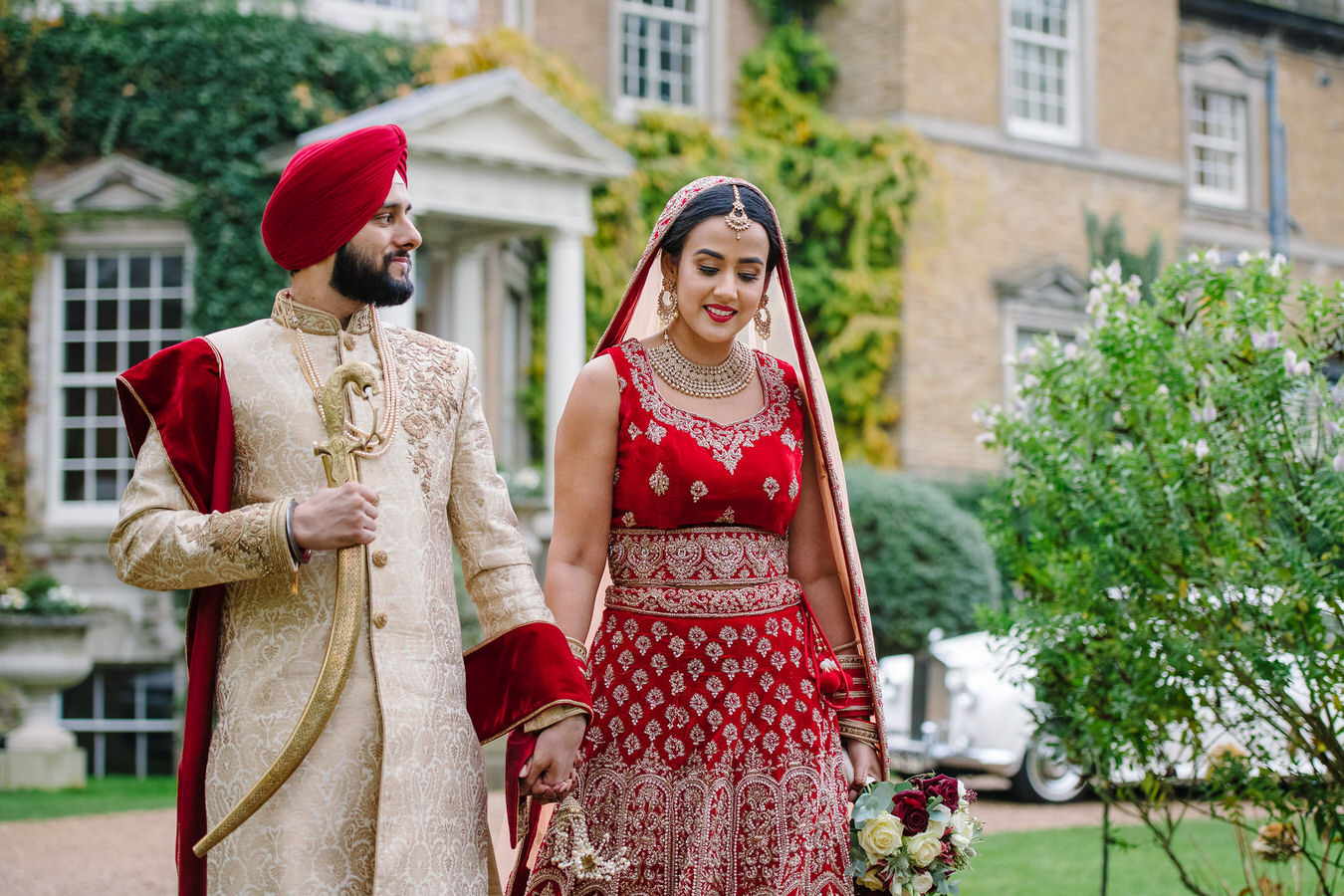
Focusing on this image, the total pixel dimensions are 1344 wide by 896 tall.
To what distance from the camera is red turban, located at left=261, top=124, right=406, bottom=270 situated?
9.15ft

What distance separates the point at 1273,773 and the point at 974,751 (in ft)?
16.0

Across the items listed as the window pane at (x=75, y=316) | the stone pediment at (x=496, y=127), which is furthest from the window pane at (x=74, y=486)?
the stone pediment at (x=496, y=127)

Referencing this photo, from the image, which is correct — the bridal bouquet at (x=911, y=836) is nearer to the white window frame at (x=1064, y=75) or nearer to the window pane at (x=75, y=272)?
the window pane at (x=75, y=272)

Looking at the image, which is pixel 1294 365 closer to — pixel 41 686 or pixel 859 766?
pixel 859 766

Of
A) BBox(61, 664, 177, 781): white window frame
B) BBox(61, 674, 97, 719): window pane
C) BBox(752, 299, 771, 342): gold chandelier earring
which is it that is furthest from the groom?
BBox(61, 674, 97, 719): window pane

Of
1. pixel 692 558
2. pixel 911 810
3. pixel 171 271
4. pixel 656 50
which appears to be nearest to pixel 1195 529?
pixel 911 810

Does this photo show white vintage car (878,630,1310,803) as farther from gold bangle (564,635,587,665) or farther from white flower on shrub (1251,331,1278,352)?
gold bangle (564,635,587,665)

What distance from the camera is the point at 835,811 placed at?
3143mm

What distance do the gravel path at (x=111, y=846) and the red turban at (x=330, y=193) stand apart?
16.2 ft

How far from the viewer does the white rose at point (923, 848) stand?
3.00 m

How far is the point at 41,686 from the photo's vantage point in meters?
10.6

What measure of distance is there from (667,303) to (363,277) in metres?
0.84

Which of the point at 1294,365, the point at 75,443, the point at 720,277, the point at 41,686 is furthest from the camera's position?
the point at 75,443

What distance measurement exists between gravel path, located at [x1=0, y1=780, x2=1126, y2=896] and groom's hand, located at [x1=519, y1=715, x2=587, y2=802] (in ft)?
15.3
